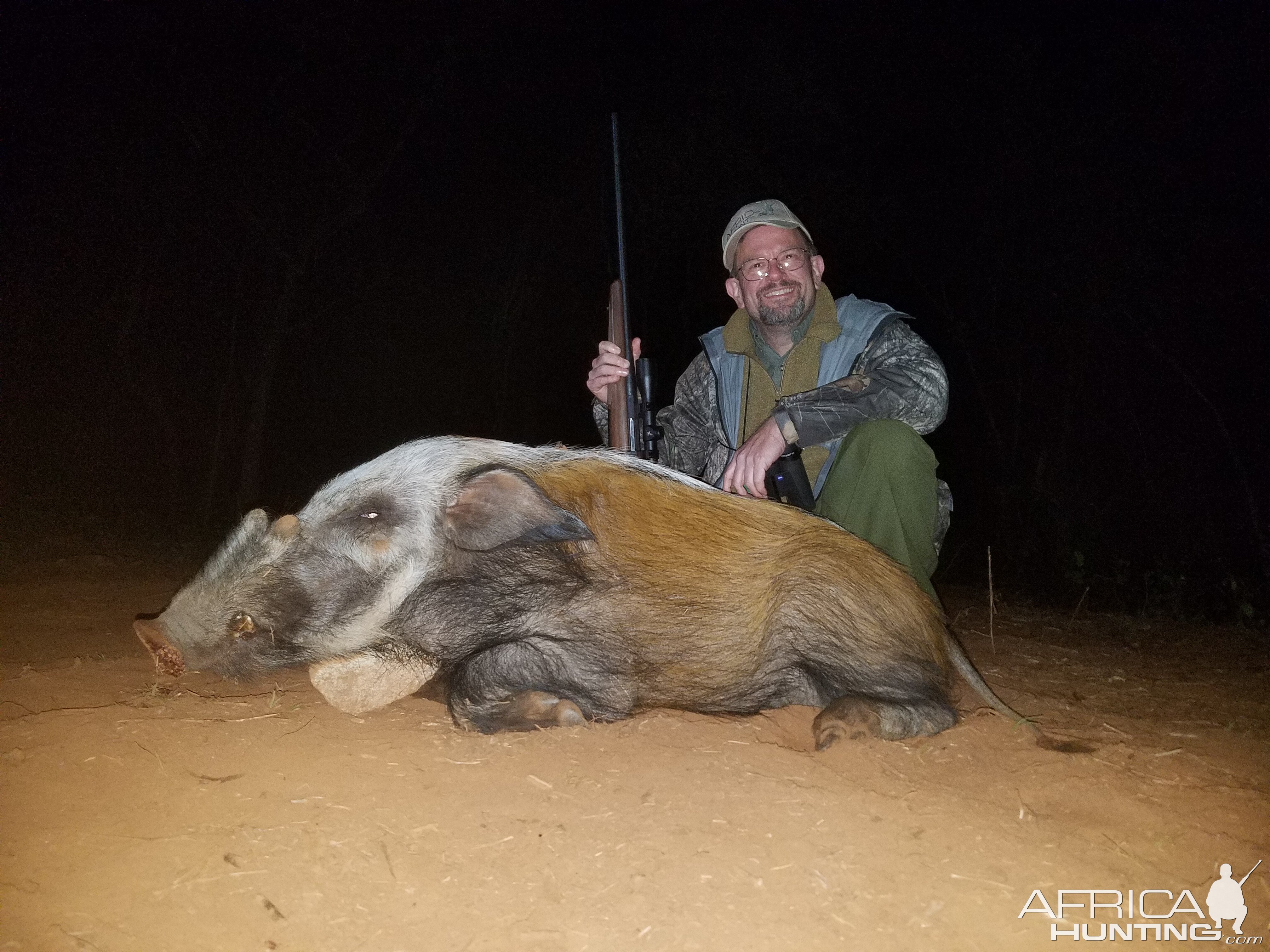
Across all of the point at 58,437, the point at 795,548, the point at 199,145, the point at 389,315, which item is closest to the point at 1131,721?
the point at 795,548

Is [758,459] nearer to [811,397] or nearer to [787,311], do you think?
[811,397]

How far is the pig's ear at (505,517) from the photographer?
3057mm

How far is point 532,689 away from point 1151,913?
1.74 meters

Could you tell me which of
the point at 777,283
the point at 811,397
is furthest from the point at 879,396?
the point at 777,283

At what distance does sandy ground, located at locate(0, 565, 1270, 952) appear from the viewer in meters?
1.69

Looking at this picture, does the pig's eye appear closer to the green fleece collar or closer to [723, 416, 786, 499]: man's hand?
[723, 416, 786, 499]: man's hand

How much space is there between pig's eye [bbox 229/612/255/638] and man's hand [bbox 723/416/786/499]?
6.12 feet

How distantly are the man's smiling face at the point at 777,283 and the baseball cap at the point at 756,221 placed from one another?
1.1 inches

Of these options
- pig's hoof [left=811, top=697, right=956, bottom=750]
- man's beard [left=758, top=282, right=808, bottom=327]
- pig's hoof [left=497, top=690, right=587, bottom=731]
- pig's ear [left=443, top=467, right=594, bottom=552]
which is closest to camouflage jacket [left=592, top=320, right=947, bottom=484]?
man's beard [left=758, top=282, right=808, bottom=327]

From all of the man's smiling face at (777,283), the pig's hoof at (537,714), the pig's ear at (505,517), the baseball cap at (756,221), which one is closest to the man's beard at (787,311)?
the man's smiling face at (777,283)

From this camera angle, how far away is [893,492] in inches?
142

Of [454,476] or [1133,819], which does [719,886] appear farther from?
[454,476]

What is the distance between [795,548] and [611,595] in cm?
67

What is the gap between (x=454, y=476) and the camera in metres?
3.28
